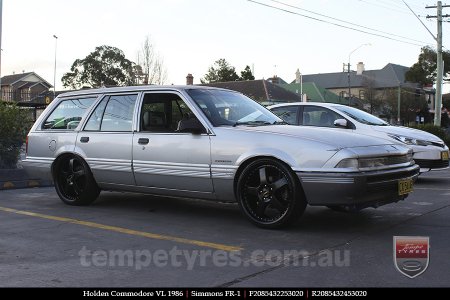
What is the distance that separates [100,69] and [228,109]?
70.9 m

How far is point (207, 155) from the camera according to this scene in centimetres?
559

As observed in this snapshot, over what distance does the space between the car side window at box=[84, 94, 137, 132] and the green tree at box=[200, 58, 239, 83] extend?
74345 mm

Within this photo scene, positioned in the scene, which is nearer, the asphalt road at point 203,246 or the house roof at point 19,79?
the asphalt road at point 203,246

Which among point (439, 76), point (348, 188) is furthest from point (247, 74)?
point (348, 188)

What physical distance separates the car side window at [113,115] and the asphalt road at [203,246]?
1100 mm

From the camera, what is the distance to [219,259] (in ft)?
13.8

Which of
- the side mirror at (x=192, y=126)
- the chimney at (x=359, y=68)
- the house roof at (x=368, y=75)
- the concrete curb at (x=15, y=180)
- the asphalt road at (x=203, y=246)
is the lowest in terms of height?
the asphalt road at (x=203, y=246)

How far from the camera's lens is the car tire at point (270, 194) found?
199 inches

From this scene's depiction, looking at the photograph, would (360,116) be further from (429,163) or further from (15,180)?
(15,180)

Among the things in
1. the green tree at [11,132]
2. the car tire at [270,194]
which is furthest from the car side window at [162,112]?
the green tree at [11,132]

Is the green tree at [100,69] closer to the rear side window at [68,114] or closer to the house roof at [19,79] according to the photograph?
the house roof at [19,79]

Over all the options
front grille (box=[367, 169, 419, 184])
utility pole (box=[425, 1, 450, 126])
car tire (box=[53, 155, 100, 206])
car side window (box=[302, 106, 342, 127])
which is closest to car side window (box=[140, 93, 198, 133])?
car tire (box=[53, 155, 100, 206])

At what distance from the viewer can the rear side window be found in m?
7.05
